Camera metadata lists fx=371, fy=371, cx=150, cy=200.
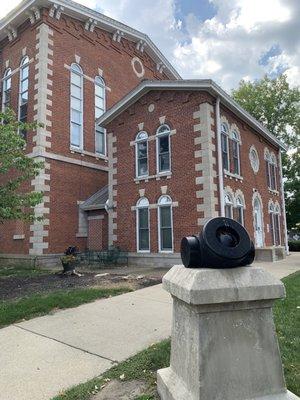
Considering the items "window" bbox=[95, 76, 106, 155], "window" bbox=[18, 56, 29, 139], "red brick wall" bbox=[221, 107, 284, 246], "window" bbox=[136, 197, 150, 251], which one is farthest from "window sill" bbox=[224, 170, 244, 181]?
"window" bbox=[18, 56, 29, 139]

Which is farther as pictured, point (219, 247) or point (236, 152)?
point (236, 152)

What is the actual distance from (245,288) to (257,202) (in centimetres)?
1704

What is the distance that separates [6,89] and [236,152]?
515 inches

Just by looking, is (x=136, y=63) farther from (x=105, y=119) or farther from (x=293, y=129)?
(x=293, y=129)

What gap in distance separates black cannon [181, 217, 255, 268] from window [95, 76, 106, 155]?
17783 millimetres

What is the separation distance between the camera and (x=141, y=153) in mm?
17078

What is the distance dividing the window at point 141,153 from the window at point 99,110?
417 cm

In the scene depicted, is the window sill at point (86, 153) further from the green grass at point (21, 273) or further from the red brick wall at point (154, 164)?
the green grass at point (21, 273)

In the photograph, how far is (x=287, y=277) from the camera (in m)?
11.3

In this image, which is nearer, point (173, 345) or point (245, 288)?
point (245, 288)

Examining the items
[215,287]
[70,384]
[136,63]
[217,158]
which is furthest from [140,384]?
[136,63]

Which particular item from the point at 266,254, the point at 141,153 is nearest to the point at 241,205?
the point at 266,254

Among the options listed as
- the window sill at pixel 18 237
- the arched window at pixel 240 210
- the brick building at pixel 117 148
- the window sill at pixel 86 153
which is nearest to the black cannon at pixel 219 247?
the brick building at pixel 117 148

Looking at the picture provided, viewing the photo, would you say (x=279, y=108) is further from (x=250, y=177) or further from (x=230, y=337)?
(x=230, y=337)
